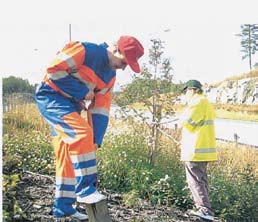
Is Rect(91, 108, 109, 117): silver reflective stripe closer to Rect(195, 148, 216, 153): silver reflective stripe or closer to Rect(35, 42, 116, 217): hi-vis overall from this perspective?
Rect(35, 42, 116, 217): hi-vis overall

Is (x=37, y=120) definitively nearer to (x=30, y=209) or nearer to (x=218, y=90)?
(x=30, y=209)

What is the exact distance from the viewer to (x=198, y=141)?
104 inches

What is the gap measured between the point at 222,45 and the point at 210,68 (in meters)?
0.14

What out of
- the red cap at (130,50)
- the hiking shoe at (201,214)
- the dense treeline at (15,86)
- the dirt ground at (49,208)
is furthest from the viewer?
the hiking shoe at (201,214)

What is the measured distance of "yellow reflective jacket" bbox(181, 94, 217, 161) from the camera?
104 inches

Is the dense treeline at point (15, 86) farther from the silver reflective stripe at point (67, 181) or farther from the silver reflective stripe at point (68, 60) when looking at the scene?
the silver reflective stripe at point (67, 181)

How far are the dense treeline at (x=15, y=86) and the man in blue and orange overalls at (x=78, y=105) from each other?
225mm

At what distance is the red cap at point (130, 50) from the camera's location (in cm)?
216

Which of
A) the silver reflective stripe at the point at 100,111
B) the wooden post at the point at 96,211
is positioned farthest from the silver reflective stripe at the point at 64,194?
the silver reflective stripe at the point at 100,111

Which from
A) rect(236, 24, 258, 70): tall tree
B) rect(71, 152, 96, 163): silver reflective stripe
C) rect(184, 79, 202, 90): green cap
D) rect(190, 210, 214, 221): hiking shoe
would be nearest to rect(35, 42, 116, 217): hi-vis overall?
rect(71, 152, 96, 163): silver reflective stripe

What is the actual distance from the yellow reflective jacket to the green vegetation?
0.30ft

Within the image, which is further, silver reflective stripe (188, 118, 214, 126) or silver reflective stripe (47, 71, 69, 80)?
silver reflective stripe (188, 118, 214, 126)

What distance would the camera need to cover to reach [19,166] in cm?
245

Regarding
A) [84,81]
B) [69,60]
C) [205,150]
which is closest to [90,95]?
[84,81]
